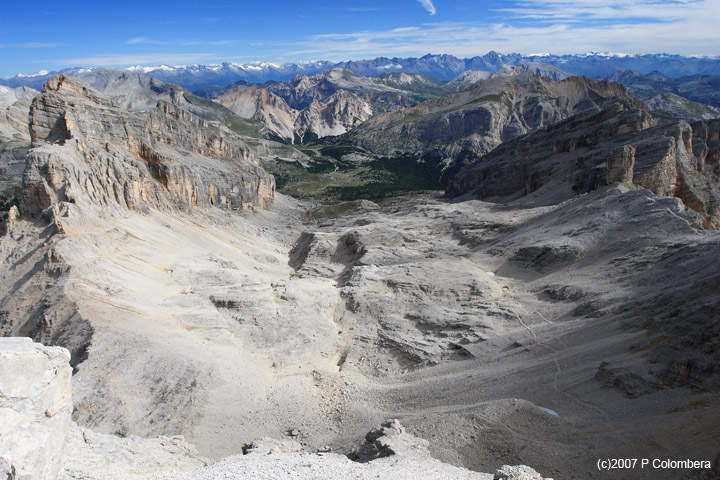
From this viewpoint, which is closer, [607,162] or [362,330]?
[362,330]

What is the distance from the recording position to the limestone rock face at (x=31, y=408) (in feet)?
47.2

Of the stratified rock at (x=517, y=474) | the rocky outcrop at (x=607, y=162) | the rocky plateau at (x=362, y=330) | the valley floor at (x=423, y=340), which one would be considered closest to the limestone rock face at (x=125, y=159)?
the rocky plateau at (x=362, y=330)

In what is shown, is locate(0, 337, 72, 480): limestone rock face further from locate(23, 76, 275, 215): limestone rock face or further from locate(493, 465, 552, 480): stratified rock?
locate(23, 76, 275, 215): limestone rock face

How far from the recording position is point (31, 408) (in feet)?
51.1

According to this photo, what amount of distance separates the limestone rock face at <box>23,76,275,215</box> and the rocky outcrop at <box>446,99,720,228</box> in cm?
6201

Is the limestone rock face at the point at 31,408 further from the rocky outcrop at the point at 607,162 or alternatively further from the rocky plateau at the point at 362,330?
the rocky outcrop at the point at 607,162

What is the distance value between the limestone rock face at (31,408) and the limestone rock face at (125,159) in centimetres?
3963

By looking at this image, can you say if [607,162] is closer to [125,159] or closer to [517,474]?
[517,474]

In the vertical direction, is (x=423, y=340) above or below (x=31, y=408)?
below

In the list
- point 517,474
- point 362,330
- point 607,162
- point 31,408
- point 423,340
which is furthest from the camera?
point 607,162

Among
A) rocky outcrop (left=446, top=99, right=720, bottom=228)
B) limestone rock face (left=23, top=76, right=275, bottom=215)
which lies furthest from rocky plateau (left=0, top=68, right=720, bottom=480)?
rocky outcrop (left=446, top=99, right=720, bottom=228)

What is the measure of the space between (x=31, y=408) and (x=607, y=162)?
8194 centimetres

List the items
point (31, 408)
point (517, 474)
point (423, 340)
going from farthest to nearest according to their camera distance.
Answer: point (423, 340) < point (517, 474) < point (31, 408)

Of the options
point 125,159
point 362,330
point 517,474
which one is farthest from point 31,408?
point 125,159
